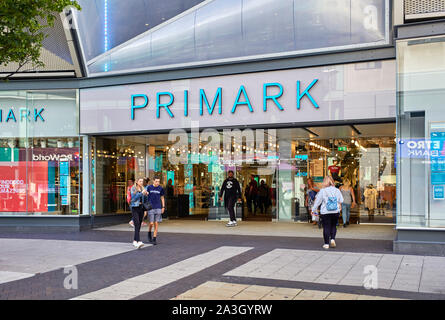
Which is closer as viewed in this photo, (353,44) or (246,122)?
(353,44)

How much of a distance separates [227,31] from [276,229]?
6423 millimetres

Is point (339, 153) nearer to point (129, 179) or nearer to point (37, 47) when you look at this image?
point (129, 179)

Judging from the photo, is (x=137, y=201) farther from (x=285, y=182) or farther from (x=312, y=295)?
(x=285, y=182)

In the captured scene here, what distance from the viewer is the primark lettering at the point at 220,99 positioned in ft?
41.9

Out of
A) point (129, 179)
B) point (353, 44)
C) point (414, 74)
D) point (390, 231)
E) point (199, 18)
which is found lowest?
point (390, 231)

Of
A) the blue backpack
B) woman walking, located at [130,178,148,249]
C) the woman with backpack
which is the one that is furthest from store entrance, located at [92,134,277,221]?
the blue backpack

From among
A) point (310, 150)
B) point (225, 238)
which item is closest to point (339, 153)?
point (310, 150)

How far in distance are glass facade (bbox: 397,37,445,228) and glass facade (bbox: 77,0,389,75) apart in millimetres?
1860

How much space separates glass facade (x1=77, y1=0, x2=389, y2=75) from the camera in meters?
12.5

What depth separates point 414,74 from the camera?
10.5 metres

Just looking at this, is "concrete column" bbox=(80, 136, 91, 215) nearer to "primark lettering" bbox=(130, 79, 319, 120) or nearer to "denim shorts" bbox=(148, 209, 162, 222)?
"primark lettering" bbox=(130, 79, 319, 120)

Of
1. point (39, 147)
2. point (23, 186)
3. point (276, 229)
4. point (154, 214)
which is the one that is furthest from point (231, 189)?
point (23, 186)

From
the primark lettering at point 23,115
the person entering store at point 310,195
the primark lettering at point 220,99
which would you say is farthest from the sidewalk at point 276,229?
the primark lettering at point 23,115

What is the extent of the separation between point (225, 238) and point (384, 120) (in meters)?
5.34
